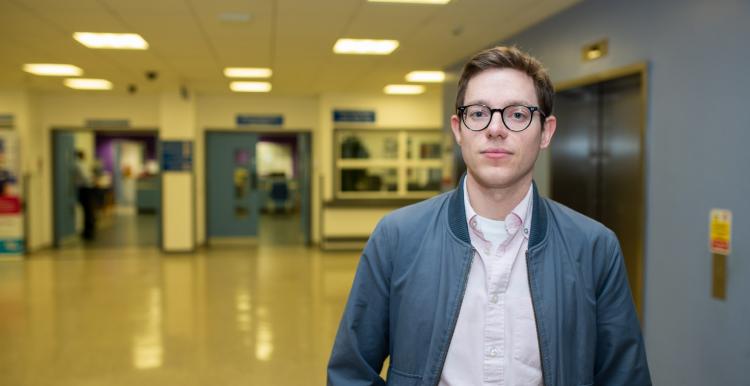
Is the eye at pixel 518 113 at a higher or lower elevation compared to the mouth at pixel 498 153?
higher

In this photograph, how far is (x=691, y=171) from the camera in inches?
150

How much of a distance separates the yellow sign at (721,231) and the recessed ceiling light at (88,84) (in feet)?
30.0

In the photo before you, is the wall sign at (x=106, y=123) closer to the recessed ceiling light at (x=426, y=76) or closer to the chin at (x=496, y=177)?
the recessed ceiling light at (x=426, y=76)

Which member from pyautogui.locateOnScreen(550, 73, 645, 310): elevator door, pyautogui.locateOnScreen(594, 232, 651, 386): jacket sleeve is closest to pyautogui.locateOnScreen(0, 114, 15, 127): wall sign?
pyautogui.locateOnScreen(550, 73, 645, 310): elevator door

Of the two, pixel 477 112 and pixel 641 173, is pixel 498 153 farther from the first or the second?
pixel 641 173

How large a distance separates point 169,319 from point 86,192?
806 cm

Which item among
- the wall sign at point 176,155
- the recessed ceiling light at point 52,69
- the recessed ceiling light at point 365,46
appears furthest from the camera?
the wall sign at point 176,155

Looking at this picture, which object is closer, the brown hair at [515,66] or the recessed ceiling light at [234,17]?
the brown hair at [515,66]

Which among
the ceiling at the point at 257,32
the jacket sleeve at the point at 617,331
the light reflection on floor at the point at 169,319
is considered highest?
the ceiling at the point at 257,32

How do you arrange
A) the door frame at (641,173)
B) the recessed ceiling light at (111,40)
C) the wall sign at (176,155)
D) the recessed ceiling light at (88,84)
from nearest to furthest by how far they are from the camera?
1. the door frame at (641,173)
2. the recessed ceiling light at (111,40)
3. the recessed ceiling light at (88,84)
4. the wall sign at (176,155)

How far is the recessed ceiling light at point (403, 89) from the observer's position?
35.0 feet

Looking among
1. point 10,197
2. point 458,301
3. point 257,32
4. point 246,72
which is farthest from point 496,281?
point 10,197

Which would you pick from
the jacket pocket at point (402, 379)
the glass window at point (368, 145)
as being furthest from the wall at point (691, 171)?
the glass window at point (368, 145)

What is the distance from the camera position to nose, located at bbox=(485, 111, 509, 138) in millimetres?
1426
